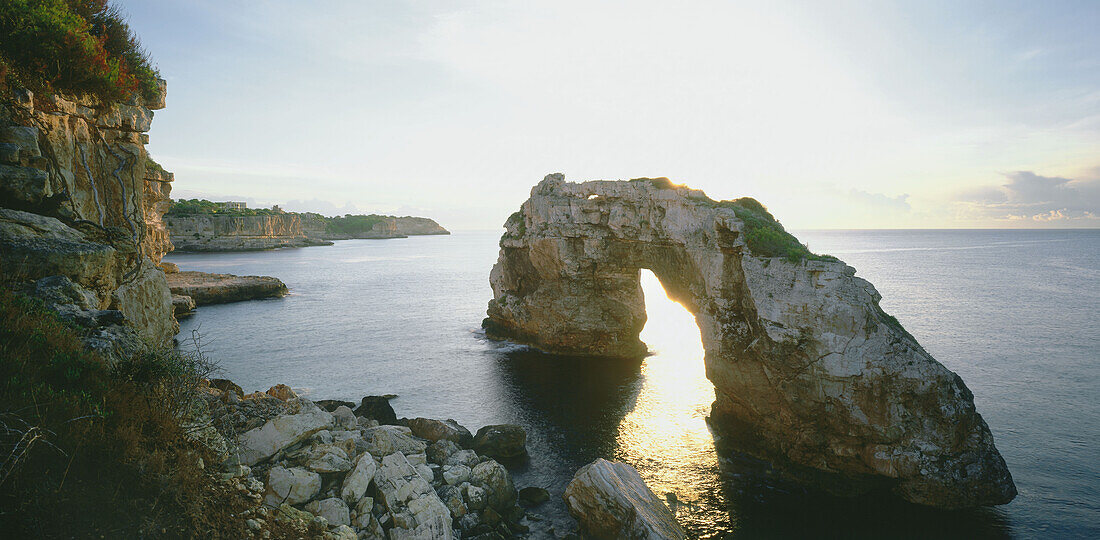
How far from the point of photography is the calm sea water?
1499 centimetres

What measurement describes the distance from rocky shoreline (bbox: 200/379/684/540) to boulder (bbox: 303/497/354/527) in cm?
2

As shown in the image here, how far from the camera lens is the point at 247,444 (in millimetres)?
11211

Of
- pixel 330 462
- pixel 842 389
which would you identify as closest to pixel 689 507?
pixel 842 389

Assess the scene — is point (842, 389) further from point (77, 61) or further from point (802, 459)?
point (77, 61)

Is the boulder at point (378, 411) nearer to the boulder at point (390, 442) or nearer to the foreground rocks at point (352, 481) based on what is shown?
the boulder at point (390, 442)

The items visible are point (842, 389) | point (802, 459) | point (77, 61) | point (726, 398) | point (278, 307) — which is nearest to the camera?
point (77, 61)

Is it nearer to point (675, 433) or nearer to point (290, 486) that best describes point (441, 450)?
point (290, 486)

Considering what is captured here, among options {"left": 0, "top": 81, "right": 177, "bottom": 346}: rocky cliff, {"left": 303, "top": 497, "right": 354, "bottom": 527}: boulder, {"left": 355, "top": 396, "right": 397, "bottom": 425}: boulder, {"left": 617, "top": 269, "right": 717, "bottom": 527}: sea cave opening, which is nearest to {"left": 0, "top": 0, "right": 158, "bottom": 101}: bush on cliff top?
{"left": 0, "top": 81, "right": 177, "bottom": 346}: rocky cliff

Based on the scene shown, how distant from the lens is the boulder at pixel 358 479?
37.0 feet

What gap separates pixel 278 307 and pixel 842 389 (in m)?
51.3

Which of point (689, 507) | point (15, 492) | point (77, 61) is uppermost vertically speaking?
point (77, 61)

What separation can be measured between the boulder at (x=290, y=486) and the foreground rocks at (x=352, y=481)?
0.02m

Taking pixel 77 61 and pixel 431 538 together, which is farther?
pixel 77 61

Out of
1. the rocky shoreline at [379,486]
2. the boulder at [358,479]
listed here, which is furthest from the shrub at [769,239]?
the boulder at [358,479]
